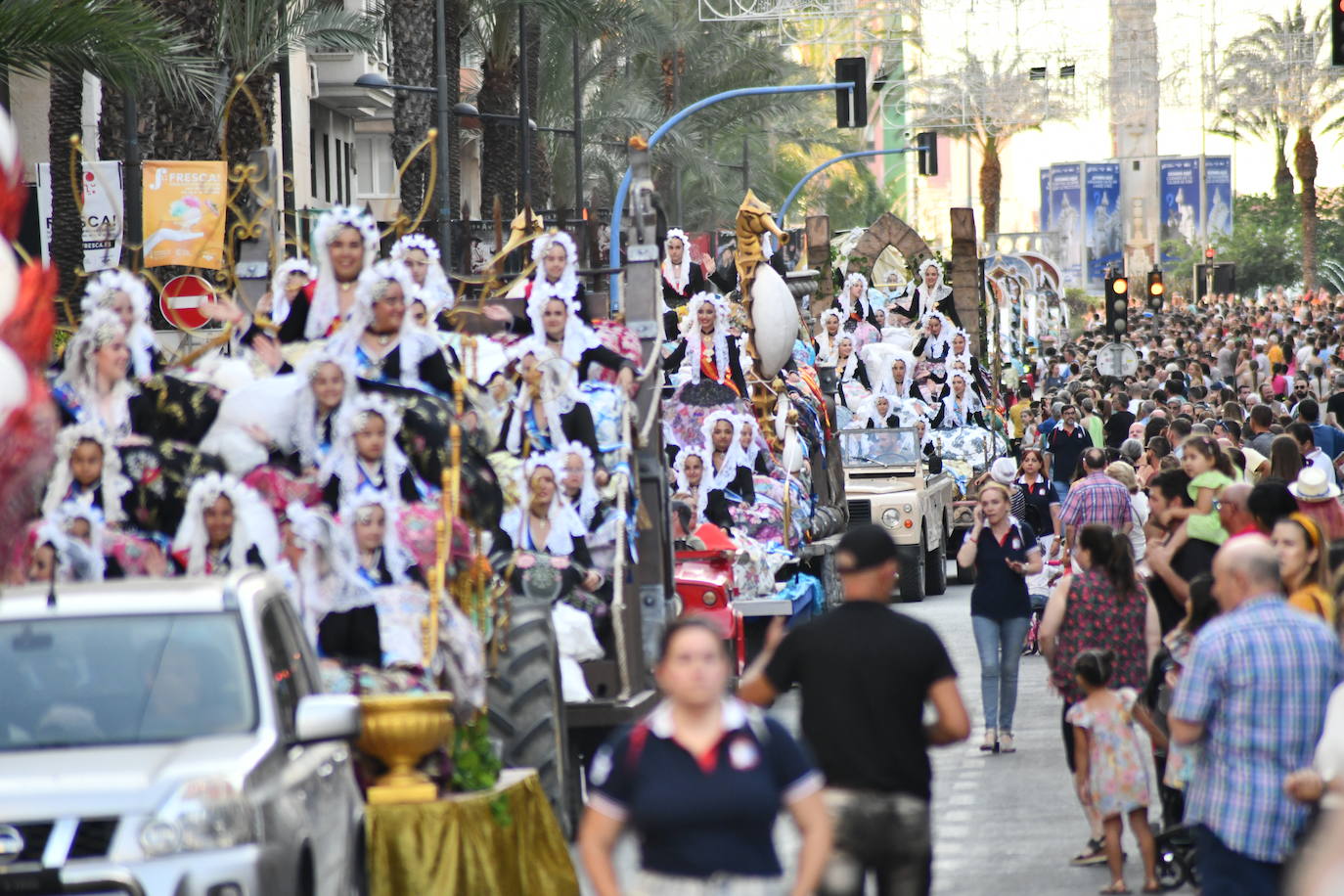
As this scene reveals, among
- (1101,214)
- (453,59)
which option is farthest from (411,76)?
(1101,214)

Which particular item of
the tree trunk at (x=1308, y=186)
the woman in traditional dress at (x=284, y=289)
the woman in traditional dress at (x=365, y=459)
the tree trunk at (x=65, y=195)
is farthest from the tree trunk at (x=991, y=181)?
the woman in traditional dress at (x=365, y=459)

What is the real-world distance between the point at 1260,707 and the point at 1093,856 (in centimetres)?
377

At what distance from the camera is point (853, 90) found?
118 feet

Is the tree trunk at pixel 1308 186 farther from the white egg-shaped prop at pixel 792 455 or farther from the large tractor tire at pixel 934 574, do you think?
the white egg-shaped prop at pixel 792 455

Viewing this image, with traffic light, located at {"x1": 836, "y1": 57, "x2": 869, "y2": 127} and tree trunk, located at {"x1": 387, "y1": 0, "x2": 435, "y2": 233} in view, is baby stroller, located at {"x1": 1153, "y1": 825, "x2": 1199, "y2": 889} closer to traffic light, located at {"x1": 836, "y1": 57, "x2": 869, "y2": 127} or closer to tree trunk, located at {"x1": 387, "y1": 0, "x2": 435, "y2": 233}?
tree trunk, located at {"x1": 387, "y1": 0, "x2": 435, "y2": 233}

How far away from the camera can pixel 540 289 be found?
1366cm

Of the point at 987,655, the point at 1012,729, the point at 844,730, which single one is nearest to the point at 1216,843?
the point at 844,730

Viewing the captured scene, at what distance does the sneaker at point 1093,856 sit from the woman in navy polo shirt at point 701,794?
5166mm

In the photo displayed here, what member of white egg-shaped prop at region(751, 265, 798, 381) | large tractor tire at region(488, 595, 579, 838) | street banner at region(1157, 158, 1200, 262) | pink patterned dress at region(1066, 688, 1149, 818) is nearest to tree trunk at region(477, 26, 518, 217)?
white egg-shaped prop at region(751, 265, 798, 381)

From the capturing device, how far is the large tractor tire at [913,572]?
2303 centimetres

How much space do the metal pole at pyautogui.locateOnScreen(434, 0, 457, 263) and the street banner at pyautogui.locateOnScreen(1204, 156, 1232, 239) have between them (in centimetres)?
10042

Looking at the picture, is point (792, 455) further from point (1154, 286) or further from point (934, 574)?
point (1154, 286)

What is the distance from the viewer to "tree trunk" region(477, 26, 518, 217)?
35875 mm

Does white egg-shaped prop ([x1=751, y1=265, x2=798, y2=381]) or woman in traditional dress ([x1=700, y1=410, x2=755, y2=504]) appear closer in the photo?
woman in traditional dress ([x1=700, y1=410, x2=755, y2=504])
